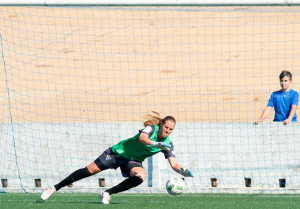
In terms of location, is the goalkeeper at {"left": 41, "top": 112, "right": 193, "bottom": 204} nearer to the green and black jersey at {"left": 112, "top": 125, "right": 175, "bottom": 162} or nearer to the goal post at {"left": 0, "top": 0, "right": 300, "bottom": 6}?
the green and black jersey at {"left": 112, "top": 125, "right": 175, "bottom": 162}

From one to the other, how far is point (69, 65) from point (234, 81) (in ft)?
17.9

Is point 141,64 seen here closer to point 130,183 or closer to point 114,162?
point 114,162

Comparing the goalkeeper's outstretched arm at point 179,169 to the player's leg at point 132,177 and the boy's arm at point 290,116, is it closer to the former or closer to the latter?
the player's leg at point 132,177

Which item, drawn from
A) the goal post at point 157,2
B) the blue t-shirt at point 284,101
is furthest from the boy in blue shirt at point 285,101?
the goal post at point 157,2

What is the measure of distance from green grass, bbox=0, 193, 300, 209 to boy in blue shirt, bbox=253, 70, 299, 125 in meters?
1.36

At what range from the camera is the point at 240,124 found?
33.8 ft

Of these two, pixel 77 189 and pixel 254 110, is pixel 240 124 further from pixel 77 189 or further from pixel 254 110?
pixel 254 110

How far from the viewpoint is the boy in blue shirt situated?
9500 millimetres

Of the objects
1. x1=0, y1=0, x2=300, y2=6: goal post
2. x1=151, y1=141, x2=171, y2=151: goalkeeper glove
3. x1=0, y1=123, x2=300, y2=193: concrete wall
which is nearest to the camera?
x1=151, y1=141, x2=171, y2=151: goalkeeper glove

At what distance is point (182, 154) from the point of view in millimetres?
10273

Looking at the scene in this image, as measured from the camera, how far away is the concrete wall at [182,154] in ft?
33.1

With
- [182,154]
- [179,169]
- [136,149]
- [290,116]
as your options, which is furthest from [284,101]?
[136,149]

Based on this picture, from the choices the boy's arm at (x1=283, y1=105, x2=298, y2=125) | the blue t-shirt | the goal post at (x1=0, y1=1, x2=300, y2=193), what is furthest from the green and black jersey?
the goal post at (x1=0, y1=1, x2=300, y2=193)

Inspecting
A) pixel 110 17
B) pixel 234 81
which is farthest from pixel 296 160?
pixel 110 17
